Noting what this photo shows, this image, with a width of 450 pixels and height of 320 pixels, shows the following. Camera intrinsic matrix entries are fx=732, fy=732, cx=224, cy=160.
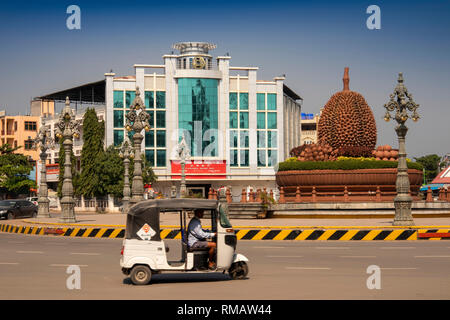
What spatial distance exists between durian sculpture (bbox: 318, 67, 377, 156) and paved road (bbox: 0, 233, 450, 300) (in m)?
24.5

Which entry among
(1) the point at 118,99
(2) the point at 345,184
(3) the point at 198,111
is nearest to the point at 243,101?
(3) the point at 198,111

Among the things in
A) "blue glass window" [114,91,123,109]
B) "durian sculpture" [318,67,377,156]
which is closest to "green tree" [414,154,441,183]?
"blue glass window" [114,91,123,109]

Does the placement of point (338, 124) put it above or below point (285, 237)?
above

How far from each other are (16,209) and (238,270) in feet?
113

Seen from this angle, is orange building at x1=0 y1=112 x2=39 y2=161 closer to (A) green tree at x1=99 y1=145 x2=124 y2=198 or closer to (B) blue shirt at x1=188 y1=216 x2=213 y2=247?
(A) green tree at x1=99 y1=145 x2=124 y2=198

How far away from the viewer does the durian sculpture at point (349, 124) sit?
45.7 meters

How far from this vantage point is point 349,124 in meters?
45.8

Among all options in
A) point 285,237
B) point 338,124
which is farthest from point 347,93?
point 285,237

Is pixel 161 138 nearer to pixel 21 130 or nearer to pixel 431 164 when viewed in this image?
pixel 21 130

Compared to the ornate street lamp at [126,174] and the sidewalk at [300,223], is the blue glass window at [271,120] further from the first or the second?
the sidewalk at [300,223]
